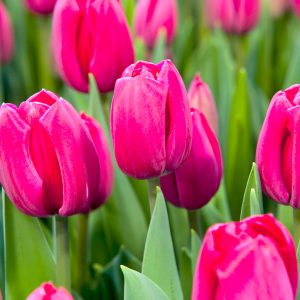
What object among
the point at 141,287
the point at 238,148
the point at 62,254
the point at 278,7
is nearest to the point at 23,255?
the point at 62,254

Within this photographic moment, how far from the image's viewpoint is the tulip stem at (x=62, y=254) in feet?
1.95

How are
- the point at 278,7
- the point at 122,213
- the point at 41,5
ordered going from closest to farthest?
the point at 122,213 < the point at 41,5 < the point at 278,7

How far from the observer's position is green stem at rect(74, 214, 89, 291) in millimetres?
731

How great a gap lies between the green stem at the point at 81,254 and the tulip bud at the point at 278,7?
2.29 feet

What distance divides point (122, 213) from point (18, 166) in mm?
249

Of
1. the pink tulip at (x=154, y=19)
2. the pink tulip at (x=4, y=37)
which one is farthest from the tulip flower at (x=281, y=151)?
the pink tulip at (x=4, y=37)

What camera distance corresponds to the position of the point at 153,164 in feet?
1.84

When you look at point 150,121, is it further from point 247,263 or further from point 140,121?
point 247,263

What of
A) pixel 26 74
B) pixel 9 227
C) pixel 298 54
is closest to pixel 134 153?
pixel 9 227

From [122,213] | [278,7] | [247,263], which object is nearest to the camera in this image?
[247,263]

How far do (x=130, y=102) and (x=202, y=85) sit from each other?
22 cm

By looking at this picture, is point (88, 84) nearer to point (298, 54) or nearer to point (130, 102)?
point (130, 102)

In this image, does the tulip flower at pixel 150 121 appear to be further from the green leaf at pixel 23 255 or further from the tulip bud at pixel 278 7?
the tulip bud at pixel 278 7

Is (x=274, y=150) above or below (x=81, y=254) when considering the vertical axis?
above
